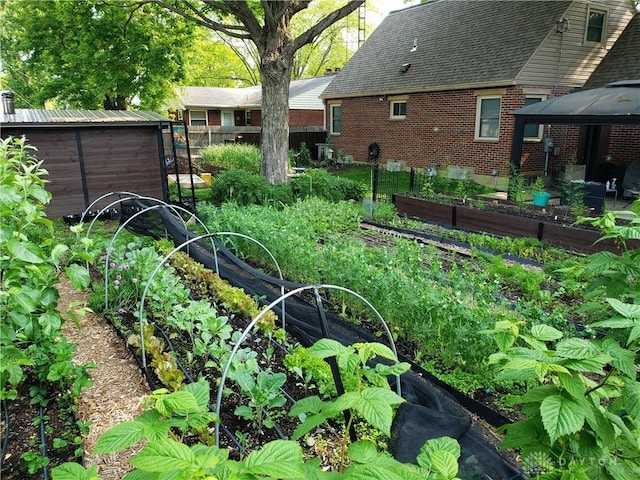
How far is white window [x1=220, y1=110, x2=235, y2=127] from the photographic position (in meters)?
29.8

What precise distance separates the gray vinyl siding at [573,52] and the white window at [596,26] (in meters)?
0.14

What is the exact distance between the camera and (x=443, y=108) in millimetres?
15398

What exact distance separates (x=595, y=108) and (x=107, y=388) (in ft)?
33.6

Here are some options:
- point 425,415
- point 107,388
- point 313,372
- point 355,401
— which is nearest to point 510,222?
point 313,372

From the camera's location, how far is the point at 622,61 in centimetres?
1358

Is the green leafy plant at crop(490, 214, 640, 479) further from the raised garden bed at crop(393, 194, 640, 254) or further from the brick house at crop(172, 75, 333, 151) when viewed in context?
the brick house at crop(172, 75, 333, 151)

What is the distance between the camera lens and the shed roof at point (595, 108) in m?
8.98

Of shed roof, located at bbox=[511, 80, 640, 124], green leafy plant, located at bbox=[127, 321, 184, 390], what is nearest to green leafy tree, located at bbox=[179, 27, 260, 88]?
shed roof, located at bbox=[511, 80, 640, 124]

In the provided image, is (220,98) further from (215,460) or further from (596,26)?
(215,460)

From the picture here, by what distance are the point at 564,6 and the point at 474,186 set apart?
6243mm

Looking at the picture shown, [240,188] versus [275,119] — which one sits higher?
[275,119]

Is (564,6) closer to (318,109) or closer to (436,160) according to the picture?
(436,160)

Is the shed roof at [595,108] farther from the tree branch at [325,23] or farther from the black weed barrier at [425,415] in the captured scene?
the black weed barrier at [425,415]

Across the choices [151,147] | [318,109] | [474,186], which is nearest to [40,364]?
[151,147]
